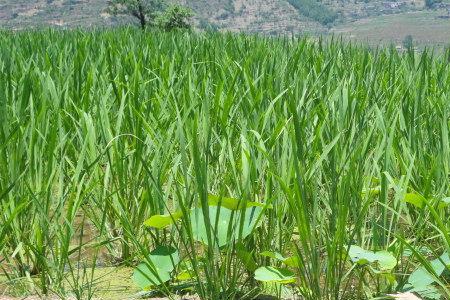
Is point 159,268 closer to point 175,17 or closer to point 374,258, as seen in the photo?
point 374,258

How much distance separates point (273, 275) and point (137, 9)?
37.4 meters

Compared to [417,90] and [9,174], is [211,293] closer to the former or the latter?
[9,174]

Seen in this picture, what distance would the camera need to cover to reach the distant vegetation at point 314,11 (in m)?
185

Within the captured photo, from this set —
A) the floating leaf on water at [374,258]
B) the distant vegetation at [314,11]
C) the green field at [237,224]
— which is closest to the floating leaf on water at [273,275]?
the green field at [237,224]

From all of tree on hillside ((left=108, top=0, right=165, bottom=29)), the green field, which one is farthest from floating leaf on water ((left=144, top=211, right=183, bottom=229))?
tree on hillside ((left=108, top=0, right=165, bottom=29))

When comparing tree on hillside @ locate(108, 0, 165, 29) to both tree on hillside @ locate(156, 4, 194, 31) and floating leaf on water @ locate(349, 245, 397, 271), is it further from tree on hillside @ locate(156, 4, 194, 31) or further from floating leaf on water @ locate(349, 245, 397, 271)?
floating leaf on water @ locate(349, 245, 397, 271)

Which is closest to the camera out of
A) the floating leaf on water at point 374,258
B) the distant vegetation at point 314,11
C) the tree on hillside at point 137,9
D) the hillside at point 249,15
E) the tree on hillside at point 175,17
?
the floating leaf on water at point 374,258

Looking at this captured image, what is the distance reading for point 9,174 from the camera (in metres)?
1.51

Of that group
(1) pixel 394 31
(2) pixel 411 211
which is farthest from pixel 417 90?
(1) pixel 394 31

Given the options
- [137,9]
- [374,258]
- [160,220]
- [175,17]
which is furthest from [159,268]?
[137,9]

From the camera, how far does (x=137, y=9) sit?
37.3 m

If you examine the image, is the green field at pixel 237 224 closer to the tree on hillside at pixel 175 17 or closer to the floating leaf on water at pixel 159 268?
the floating leaf on water at pixel 159 268

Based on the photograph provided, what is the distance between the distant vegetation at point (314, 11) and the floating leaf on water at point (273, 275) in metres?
186

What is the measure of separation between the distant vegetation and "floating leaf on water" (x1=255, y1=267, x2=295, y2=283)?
186 m
